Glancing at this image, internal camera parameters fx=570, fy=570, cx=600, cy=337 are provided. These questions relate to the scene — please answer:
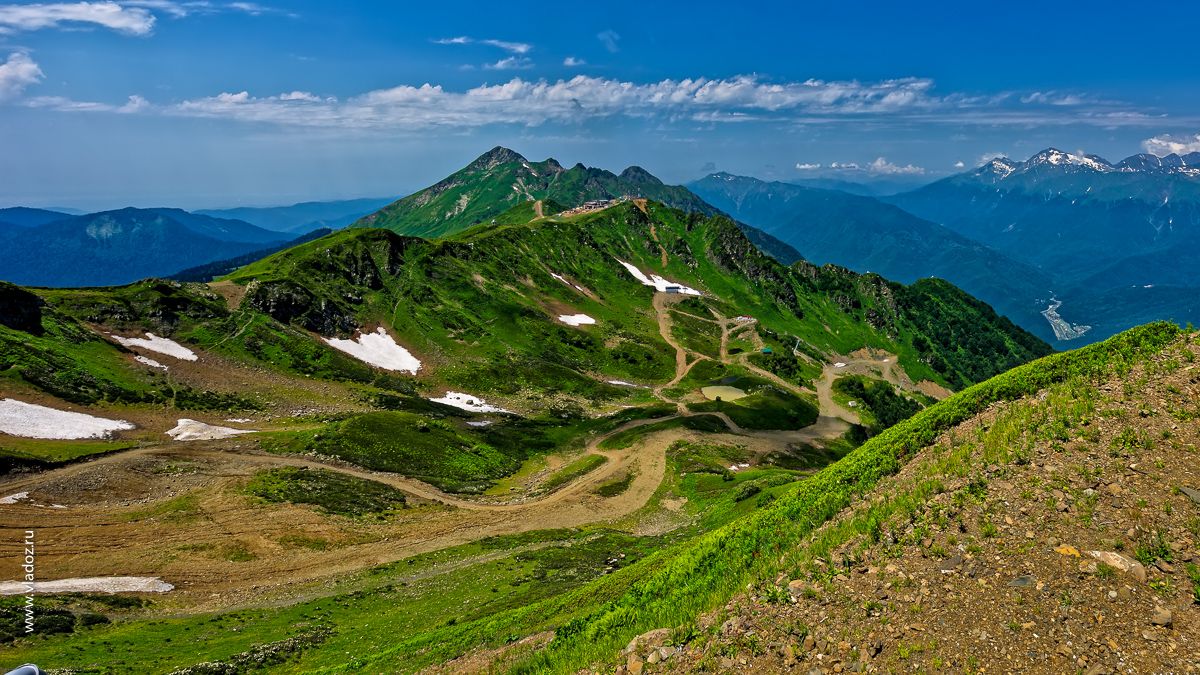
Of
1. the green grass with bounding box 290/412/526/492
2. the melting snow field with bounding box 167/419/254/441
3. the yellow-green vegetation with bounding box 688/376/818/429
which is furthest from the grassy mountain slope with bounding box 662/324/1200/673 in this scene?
the yellow-green vegetation with bounding box 688/376/818/429

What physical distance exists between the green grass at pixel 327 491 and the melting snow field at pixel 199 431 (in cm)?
1358

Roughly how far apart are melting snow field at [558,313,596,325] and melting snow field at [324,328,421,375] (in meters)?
58.1

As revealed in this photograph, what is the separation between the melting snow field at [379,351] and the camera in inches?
4938

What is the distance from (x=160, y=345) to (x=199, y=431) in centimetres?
3539

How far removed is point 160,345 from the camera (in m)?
98.5

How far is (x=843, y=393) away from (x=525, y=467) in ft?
394

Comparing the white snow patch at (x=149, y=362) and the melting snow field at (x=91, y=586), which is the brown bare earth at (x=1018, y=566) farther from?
the white snow patch at (x=149, y=362)

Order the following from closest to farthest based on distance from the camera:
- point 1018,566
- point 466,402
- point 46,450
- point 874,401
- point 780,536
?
point 1018,566 < point 780,536 < point 46,450 < point 466,402 < point 874,401

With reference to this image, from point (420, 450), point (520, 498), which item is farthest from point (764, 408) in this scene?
point (420, 450)

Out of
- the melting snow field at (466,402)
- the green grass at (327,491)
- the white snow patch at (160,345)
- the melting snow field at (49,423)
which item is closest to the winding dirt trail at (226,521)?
the green grass at (327,491)

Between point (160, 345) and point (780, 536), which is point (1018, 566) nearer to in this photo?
point (780, 536)

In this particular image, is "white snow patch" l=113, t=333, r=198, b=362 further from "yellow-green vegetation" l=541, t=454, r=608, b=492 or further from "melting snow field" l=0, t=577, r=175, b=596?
"yellow-green vegetation" l=541, t=454, r=608, b=492

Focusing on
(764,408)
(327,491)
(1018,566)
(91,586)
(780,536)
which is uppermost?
(1018,566)

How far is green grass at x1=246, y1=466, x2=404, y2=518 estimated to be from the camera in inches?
2420
